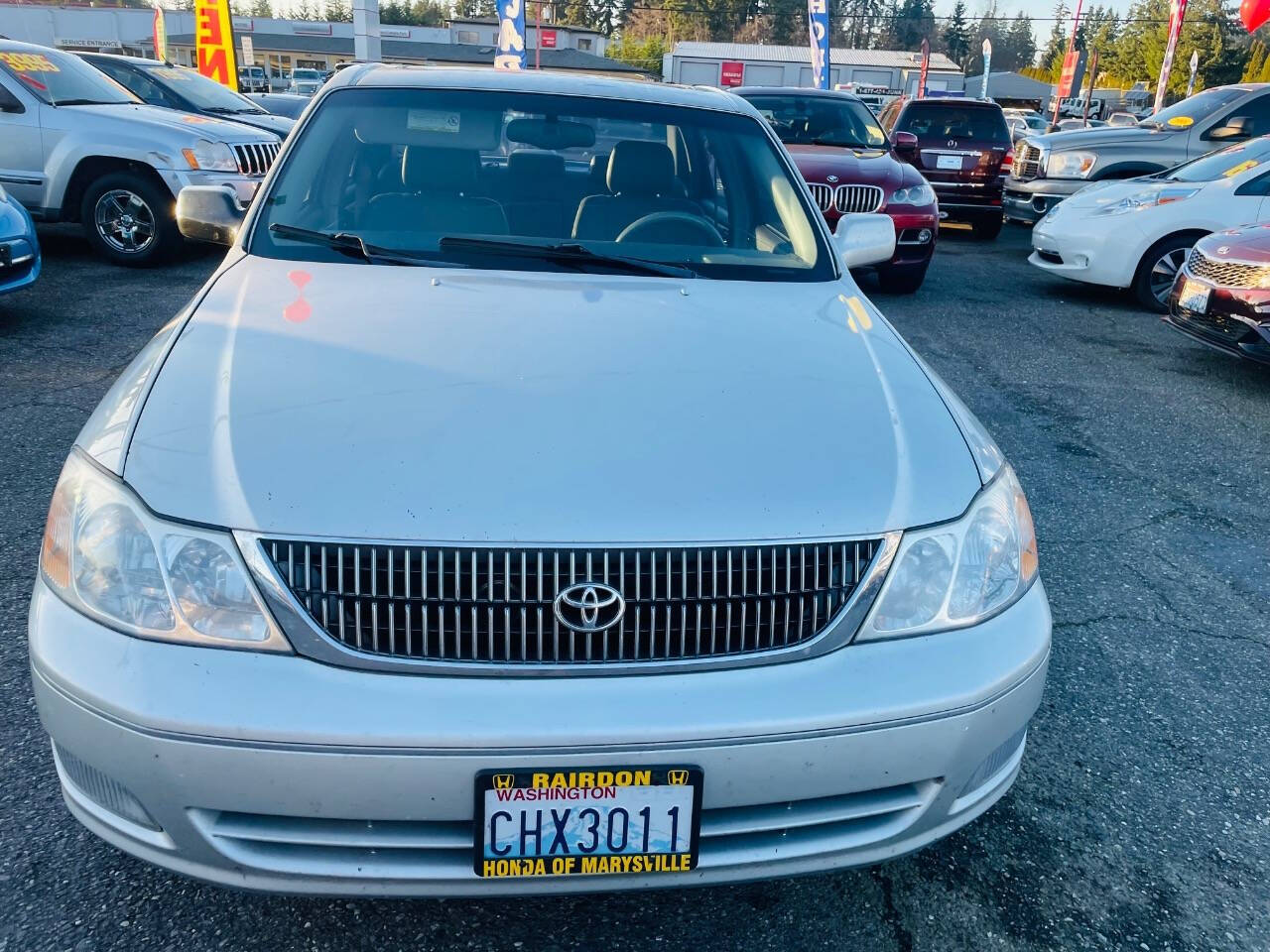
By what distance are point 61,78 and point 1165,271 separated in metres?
9.31

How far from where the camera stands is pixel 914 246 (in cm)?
833

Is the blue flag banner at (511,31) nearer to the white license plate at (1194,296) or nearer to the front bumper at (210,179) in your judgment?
the front bumper at (210,179)

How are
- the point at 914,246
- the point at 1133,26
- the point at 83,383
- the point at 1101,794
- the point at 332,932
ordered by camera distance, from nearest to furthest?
the point at 332,932 < the point at 1101,794 < the point at 83,383 < the point at 914,246 < the point at 1133,26

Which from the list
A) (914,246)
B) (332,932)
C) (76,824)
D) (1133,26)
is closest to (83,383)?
(76,824)

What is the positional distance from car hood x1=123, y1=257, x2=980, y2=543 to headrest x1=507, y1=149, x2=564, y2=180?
0.68m

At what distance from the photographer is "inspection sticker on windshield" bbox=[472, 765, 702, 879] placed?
161cm

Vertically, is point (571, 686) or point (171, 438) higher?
point (171, 438)

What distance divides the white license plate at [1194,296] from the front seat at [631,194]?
4.25 m

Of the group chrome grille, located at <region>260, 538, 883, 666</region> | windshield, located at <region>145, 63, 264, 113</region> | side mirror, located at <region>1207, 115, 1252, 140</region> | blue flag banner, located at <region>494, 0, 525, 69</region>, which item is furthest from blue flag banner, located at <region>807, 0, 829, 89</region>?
chrome grille, located at <region>260, 538, 883, 666</region>

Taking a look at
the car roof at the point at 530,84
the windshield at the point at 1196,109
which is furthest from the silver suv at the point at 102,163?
the windshield at the point at 1196,109

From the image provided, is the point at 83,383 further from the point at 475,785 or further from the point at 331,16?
the point at 331,16

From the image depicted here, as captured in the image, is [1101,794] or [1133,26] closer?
[1101,794]

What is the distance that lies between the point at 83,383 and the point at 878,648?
15.8 feet

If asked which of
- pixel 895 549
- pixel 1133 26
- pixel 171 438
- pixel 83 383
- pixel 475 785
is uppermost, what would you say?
pixel 1133 26
